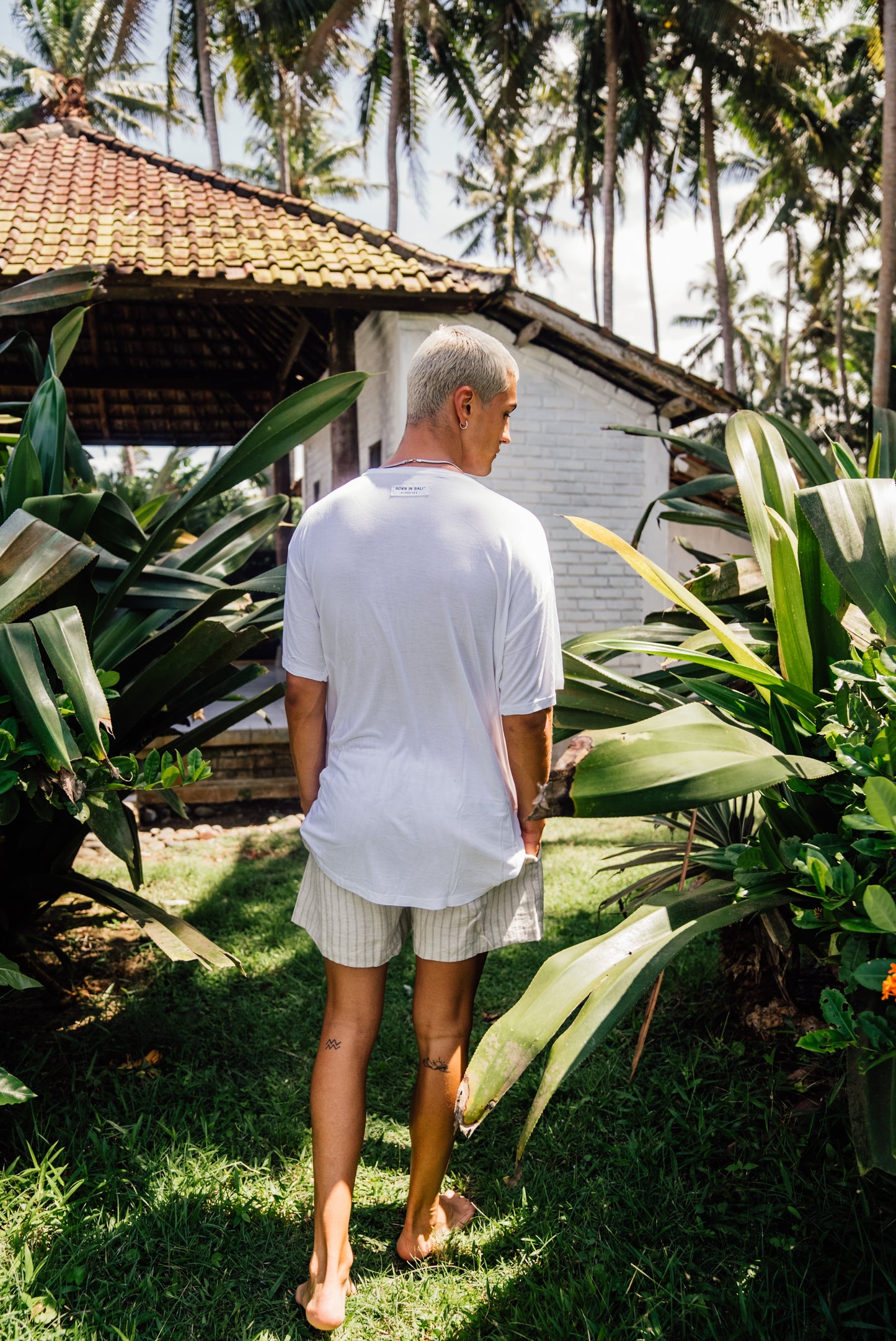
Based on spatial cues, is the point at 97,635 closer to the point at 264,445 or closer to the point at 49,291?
the point at 264,445

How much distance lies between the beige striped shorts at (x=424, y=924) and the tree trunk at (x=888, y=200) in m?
12.5

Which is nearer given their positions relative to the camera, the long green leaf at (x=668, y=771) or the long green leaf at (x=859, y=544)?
the long green leaf at (x=668, y=771)

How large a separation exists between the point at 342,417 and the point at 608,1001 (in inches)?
262

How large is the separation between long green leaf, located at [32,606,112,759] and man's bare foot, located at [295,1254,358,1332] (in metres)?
1.07

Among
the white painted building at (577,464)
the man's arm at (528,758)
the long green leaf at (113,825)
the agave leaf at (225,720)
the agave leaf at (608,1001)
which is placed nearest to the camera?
the agave leaf at (608,1001)

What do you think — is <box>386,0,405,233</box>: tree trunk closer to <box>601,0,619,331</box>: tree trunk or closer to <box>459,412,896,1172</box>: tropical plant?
<box>601,0,619,331</box>: tree trunk

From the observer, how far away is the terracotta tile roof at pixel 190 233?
6.31 metres

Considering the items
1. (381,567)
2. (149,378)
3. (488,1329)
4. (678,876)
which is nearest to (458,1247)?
(488,1329)

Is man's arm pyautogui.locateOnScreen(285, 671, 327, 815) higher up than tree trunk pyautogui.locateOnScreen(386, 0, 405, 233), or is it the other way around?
tree trunk pyautogui.locateOnScreen(386, 0, 405, 233)

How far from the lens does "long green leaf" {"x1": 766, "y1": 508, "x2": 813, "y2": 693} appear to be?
5.48 feet

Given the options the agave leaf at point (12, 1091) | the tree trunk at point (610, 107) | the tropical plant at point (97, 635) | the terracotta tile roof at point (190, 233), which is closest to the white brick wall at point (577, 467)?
the terracotta tile roof at point (190, 233)

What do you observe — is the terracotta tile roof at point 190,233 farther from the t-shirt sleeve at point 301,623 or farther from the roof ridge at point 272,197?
the t-shirt sleeve at point 301,623

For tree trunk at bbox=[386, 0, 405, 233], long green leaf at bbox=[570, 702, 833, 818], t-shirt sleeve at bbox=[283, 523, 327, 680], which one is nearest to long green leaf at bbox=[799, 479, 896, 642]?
long green leaf at bbox=[570, 702, 833, 818]

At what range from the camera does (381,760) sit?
1.68 metres
